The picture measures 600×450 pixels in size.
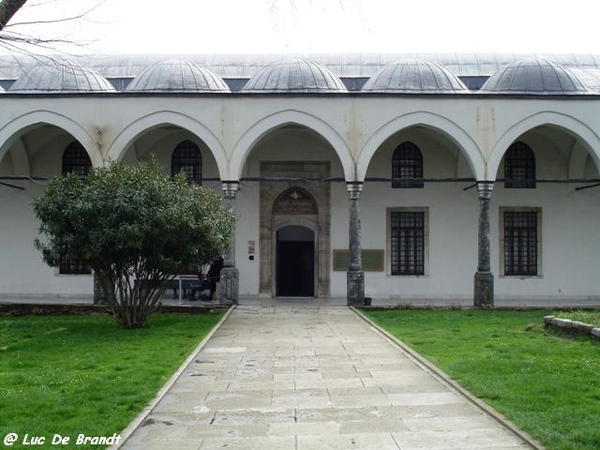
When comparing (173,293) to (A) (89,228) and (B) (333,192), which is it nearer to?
(B) (333,192)

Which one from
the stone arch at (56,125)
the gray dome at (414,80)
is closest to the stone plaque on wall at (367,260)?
the gray dome at (414,80)

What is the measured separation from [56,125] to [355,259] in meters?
8.86

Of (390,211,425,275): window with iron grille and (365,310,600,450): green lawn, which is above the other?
(390,211,425,275): window with iron grille

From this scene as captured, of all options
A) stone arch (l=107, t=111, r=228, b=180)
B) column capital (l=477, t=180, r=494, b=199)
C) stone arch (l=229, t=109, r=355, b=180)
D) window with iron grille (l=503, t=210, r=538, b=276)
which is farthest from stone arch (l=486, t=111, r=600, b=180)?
stone arch (l=107, t=111, r=228, b=180)

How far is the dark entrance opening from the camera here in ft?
72.0

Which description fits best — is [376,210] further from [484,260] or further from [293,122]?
[293,122]

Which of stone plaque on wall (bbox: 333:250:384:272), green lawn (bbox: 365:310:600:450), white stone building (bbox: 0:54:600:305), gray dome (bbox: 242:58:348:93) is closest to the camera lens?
green lawn (bbox: 365:310:600:450)

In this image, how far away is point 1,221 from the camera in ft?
71.1

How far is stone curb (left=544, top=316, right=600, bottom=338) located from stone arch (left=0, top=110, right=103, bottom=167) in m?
12.1

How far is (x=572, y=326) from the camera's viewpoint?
12.0 meters

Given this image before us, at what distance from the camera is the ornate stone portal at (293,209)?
70.4 feet

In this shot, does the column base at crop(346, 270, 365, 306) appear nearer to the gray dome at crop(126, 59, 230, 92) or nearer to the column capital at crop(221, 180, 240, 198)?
the column capital at crop(221, 180, 240, 198)

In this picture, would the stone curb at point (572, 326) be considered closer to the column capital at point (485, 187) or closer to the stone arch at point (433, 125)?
→ the column capital at point (485, 187)

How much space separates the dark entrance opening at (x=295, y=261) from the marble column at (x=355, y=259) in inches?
121
